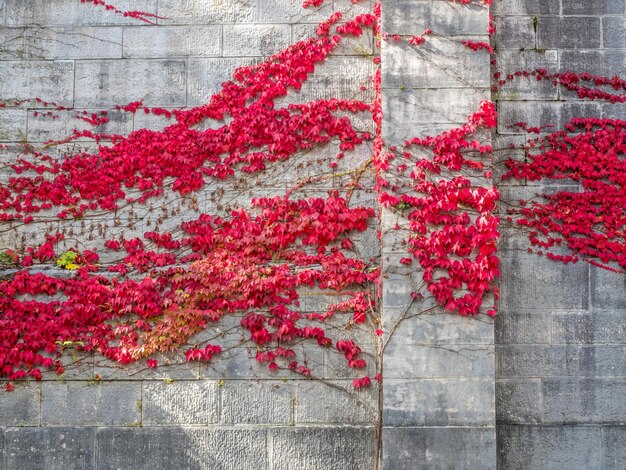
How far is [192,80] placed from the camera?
6645mm

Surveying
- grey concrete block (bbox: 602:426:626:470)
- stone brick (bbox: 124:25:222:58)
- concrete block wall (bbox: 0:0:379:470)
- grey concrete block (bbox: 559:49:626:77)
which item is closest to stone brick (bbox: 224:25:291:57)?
concrete block wall (bbox: 0:0:379:470)

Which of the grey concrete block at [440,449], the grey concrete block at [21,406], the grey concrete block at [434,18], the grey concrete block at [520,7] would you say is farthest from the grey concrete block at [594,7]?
the grey concrete block at [21,406]

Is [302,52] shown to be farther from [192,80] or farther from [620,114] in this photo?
A: [620,114]

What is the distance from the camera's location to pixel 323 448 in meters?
5.95

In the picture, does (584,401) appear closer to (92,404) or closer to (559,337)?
(559,337)

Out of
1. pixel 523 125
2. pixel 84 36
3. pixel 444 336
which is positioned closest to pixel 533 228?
pixel 523 125

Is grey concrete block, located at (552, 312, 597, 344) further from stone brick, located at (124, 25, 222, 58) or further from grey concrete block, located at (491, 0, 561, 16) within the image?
stone brick, located at (124, 25, 222, 58)

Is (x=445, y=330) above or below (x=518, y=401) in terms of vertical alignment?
above

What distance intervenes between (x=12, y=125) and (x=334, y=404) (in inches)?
170

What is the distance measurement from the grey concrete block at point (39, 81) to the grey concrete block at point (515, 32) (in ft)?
14.5

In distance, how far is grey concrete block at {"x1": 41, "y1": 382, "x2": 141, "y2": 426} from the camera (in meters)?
6.07

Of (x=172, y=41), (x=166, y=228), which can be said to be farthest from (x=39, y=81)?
(x=166, y=228)

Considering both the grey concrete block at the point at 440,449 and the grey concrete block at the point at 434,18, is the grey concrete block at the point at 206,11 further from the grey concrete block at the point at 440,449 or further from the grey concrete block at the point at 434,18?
the grey concrete block at the point at 440,449

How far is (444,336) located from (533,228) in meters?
1.47
